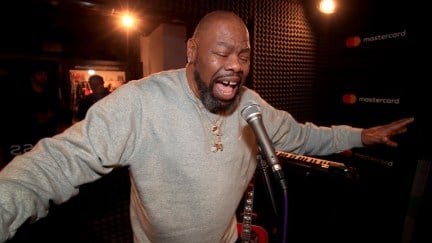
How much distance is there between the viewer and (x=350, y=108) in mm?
3189

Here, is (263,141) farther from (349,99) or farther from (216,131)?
(349,99)

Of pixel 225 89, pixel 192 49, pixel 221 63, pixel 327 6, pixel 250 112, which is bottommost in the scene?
pixel 250 112

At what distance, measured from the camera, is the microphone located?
105cm

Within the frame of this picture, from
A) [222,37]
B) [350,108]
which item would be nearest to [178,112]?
[222,37]

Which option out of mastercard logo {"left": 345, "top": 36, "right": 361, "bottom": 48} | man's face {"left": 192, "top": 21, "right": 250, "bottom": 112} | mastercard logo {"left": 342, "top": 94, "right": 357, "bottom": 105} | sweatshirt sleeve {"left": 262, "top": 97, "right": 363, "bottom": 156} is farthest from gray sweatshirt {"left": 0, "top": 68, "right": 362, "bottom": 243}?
mastercard logo {"left": 345, "top": 36, "right": 361, "bottom": 48}

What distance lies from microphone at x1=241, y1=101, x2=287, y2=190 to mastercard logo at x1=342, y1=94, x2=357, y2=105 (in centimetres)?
250

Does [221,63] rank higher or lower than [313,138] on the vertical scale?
higher

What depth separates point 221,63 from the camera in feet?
4.74

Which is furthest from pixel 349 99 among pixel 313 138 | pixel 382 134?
pixel 313 138

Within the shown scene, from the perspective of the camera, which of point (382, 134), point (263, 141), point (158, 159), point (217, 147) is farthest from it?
point (382, 134)

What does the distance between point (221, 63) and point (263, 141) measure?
22.6 inches

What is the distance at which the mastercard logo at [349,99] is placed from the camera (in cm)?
314

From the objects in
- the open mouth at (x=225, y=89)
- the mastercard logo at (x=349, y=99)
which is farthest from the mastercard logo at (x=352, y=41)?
the open mouth at (x=225, y=89)

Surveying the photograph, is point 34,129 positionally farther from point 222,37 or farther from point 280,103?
point 280,103
